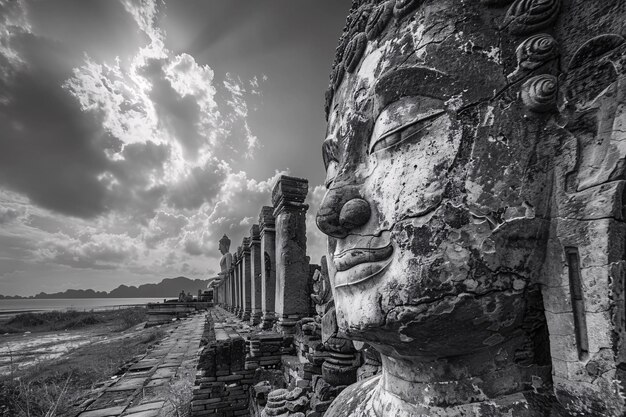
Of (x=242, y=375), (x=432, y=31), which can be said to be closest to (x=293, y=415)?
(x=432, y=31)

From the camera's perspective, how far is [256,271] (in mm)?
9031

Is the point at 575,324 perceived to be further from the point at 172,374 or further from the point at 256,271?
the point at 256,271

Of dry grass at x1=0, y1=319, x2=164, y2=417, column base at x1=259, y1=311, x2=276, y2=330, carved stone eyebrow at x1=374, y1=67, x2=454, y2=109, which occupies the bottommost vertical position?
dry grass at x1=0, y1=319, x2=164, y2=417

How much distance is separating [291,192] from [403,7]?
5.19 m

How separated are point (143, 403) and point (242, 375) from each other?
6.29 feet

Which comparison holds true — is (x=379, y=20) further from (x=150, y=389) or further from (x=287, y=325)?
(x=150, y=389)

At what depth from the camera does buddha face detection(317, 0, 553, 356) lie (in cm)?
104

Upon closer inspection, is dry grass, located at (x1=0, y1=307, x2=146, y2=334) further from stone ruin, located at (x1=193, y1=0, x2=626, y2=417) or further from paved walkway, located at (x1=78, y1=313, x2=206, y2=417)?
stone ruin, located at (x1=193, y1=0, x2=626, y2=417)

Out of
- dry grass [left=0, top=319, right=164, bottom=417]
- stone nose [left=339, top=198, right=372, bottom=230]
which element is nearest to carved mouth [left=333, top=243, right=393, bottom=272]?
stone nose [left=339, top=198, right=372, bottom=230]

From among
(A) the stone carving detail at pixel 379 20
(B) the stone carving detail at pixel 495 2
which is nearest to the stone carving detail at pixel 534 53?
(B) the stone carving detail at pixel 495 2

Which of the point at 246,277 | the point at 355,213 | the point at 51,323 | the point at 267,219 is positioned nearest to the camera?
the point at 355,213

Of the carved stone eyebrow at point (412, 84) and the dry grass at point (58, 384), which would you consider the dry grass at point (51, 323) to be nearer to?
the dry grass at point (58, 384)

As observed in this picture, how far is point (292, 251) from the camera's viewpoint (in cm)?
635

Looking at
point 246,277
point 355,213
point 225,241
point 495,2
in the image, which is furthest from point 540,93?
point 225,241
